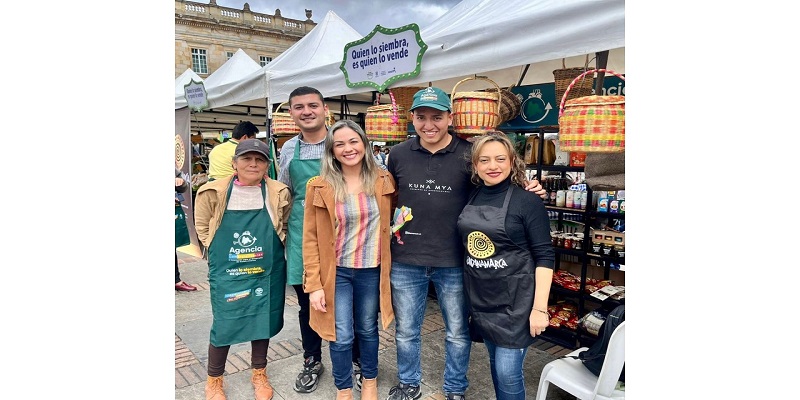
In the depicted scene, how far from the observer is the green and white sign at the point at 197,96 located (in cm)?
746

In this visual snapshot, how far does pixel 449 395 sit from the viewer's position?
8.91 feet

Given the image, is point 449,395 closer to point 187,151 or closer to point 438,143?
point 438,143

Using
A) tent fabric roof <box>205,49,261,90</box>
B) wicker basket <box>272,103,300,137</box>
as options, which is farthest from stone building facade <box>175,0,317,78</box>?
wicker basket <box>272,103,300,137</box>

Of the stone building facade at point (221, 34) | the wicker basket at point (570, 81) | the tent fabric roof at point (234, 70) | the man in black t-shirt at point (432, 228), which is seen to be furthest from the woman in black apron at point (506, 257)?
the stone building facade at point (221, 34)

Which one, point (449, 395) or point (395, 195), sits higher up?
point (395, 195)

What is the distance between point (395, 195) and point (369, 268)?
0.44 m

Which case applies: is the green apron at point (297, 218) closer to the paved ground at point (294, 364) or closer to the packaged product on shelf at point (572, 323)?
the paved ground at point (294, 364)

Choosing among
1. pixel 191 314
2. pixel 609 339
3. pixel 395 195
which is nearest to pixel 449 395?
pixel 609 339

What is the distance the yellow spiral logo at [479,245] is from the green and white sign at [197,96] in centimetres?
642

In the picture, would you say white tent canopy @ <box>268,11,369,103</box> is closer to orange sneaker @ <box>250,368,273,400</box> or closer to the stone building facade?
orange sneaker @ <box>250,368,273,400</box>

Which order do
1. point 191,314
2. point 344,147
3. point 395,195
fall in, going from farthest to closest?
point 191,314 < point 395,195 < point 344,147

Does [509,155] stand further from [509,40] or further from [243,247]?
[243,247]

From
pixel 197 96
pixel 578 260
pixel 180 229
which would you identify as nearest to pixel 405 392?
pixel 578 260

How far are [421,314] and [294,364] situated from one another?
127 centimetres
